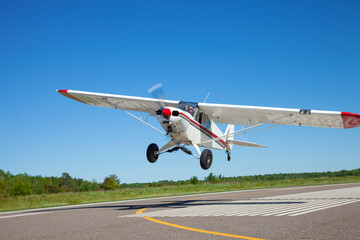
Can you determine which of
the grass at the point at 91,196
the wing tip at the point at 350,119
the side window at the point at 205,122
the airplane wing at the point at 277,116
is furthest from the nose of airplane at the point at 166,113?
the grass at the point at 91,196

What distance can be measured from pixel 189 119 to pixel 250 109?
382 centimetres

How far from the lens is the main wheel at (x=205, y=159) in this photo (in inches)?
663

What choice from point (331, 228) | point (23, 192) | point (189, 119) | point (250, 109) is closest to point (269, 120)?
point (250, 109)

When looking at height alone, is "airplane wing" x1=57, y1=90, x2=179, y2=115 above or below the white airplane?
above

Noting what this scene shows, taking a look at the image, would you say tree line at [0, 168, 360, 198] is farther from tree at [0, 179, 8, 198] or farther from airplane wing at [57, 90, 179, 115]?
airplane wing at [57, 90, 179, 115]

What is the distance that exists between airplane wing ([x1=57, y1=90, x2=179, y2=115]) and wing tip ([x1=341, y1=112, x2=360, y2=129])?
346 inches

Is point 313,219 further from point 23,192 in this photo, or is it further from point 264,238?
point 23,192

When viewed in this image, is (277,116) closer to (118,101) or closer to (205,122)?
(205,122)

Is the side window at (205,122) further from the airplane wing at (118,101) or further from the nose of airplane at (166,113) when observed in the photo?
the nose of airplane at (166,113)

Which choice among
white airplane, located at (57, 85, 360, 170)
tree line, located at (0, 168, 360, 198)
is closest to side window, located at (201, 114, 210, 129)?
white airplane, located at (57, 85, 360, 170)

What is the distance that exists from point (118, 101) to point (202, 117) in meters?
5.69

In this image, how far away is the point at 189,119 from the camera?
16562mm

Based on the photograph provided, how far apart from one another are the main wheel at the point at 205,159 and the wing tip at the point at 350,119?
6.98m

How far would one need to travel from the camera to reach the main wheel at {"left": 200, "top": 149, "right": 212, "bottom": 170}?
16828mm
